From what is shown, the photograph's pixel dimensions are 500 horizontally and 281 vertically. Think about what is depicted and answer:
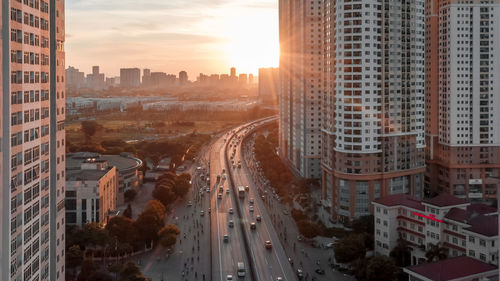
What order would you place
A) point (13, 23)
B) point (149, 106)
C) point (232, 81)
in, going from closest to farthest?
point (13, 23) < point (149, 106) < point (232, 81)

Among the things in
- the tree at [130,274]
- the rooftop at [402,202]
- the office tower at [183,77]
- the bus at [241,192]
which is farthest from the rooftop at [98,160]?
the office tower at [183,77]

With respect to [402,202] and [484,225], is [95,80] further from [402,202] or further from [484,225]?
[484,225]

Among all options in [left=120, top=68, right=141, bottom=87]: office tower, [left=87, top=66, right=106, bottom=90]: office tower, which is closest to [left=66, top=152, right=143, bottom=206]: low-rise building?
[left=87, top=66, right=106, bottom=90]: office tower

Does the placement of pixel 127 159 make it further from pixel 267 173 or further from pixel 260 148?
pixel 260 148

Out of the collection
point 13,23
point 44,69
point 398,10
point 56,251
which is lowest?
point 56,251

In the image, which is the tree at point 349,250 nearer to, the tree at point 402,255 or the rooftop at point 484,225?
the tree at point 402,255

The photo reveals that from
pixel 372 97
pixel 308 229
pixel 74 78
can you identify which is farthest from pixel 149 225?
pixel 74 78

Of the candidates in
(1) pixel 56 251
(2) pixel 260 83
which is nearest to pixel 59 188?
(1) pixel 56 251
